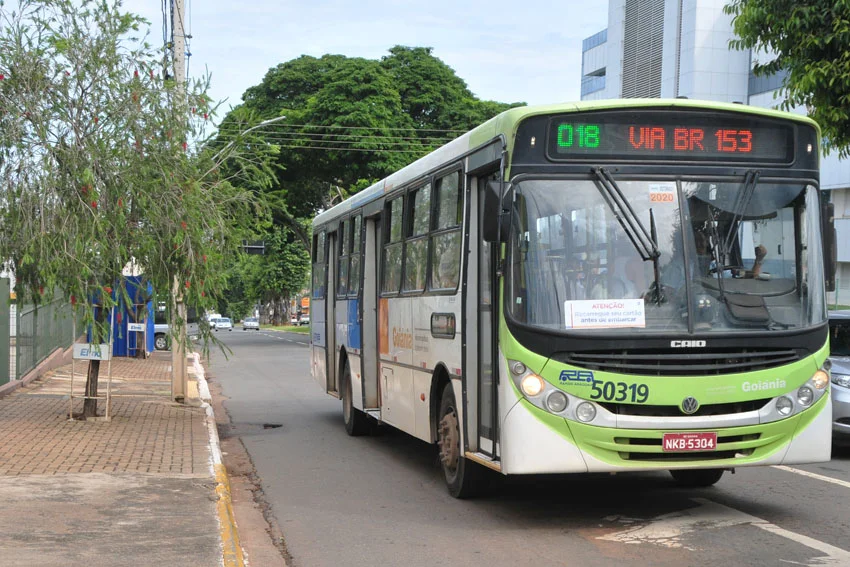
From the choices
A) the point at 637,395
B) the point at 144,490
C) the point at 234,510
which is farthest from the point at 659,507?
the point at 144,490

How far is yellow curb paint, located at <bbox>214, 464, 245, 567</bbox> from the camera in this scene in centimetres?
715

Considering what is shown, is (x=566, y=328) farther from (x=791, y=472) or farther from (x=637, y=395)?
(x=791, y=472)

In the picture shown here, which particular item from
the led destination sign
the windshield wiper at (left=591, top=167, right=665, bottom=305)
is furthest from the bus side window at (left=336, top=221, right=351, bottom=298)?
the windshield wiper at (left=591, top=167, right=665, bottom=305)

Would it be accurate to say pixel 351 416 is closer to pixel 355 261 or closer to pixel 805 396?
pixel 355 261

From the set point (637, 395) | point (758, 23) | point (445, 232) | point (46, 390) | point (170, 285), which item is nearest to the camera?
point (637, 395)

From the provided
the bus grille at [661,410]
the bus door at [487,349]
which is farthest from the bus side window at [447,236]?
the bus grille at [661,410]

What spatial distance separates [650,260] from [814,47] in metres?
8.45

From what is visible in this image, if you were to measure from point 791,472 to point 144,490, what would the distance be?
6281mm

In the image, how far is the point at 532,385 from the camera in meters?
7.84

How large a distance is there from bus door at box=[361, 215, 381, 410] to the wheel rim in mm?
3374

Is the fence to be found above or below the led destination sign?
below

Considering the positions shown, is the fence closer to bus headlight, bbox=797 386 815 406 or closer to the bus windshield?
the bus windshield

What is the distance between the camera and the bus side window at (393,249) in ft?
38.3

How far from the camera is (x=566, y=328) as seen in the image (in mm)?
7812
